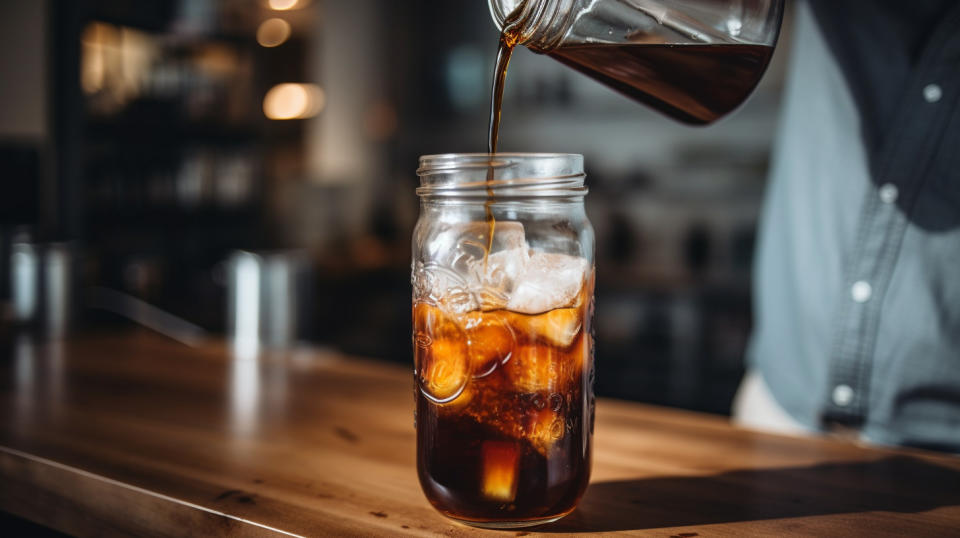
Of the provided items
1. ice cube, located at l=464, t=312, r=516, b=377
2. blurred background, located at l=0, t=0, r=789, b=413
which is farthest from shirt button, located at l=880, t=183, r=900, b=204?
blurred background, located at l=0, t=0, r=789, b=413

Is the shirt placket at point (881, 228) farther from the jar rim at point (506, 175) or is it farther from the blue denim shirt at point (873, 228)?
Answer: the jar rim at point (506, 175)

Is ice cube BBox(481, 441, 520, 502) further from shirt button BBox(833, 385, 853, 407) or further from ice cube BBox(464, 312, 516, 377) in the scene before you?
shirt button BBox(833, 385, 853, 407)

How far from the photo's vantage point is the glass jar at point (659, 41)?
0.69 m

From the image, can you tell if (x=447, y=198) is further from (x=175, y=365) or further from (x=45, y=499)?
(x=175, y=365)

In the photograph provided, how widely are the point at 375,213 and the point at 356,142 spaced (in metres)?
0.52

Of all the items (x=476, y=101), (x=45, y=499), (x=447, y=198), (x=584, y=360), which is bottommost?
(x=45, y=499)

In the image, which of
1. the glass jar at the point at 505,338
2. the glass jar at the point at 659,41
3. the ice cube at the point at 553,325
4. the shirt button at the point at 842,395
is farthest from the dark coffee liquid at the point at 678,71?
the shirt button at the point at 842,395

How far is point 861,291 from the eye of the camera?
1.11 meters

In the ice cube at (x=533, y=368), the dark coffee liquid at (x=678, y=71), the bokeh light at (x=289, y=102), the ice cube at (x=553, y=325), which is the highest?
the bokeh light at (x=289, y=102)

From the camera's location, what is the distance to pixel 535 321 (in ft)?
2.02

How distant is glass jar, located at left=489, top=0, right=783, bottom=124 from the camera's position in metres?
0.69

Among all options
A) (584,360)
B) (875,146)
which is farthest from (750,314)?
(584,360)

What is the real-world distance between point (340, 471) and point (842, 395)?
75 centimetres

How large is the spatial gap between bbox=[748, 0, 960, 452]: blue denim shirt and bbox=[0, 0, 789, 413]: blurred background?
3.25ft
